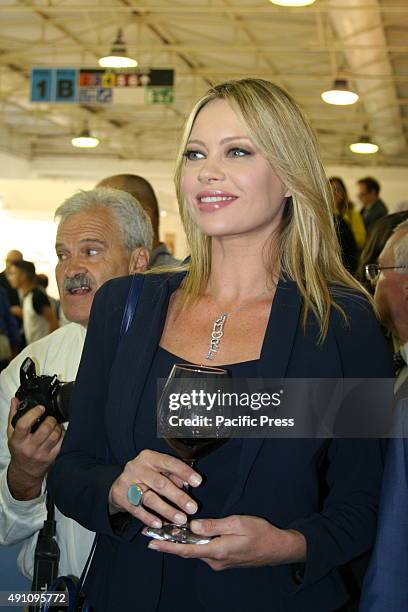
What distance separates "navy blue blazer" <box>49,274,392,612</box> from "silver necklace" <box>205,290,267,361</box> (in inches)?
3.5

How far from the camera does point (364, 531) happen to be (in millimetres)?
1674

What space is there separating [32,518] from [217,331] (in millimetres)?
761

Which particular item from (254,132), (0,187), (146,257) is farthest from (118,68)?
(254,132)

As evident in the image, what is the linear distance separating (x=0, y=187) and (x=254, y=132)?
11.9 m

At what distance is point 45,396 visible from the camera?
2117mm

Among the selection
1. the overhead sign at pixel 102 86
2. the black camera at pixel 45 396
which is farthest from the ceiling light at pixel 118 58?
the black camera at pixel 45 396

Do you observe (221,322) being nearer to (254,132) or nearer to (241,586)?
(254,132)

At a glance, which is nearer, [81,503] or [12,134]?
[81,503]

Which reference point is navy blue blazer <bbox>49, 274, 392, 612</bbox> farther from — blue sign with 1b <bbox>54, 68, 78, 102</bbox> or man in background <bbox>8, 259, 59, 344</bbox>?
blue sign with 1b <bbox>54, 68, 78, 102</bbox>

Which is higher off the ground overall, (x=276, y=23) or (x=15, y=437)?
(x=276, y=23)

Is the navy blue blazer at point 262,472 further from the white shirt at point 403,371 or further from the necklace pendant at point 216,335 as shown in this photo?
the white shirt at point 403,371

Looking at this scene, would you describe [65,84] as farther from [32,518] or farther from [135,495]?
[135,495]

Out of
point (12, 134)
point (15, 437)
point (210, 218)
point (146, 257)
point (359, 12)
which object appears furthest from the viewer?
point (12, 134)

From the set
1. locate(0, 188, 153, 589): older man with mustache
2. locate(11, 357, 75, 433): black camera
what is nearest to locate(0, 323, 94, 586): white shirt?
locate(0, 188, 153, 589): older man with mustache
